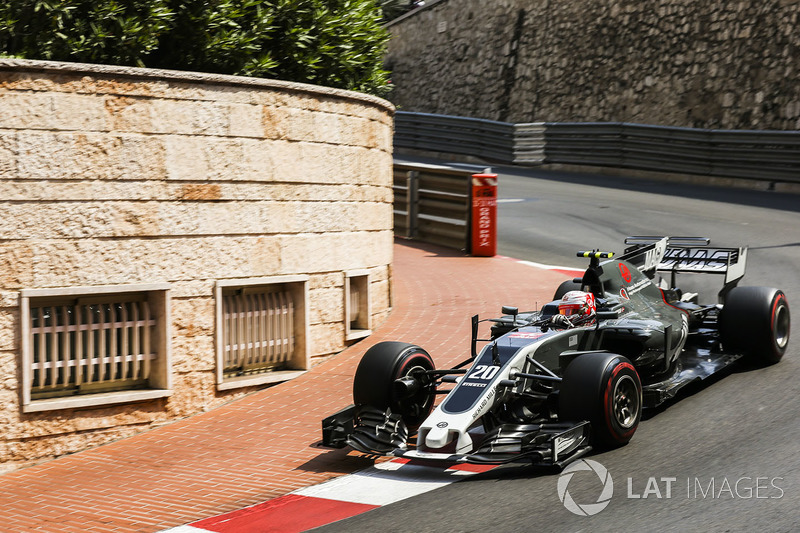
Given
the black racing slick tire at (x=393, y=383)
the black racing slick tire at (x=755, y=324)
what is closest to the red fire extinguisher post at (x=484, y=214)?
the black racing slick tire at (x=755, y=324)

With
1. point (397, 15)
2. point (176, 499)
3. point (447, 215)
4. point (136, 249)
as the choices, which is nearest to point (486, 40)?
point (397, 15)

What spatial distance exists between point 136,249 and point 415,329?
408cm

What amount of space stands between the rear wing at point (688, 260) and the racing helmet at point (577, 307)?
1.95 metres

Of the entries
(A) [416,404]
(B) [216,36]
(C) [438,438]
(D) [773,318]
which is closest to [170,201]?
(B) [216,36]

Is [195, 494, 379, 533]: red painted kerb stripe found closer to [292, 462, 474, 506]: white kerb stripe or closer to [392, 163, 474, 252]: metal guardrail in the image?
[292, 462, 474, 506]: white kerb stripe

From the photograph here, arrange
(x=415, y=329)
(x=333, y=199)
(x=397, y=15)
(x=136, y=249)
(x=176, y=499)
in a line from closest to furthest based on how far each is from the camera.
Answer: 1. (x=176, y=499)
2. (x=136, y=249)
3. (x=333, y=199)
4. (x=415, y=329)
5. (x=397, y=15)

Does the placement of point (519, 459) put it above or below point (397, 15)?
below

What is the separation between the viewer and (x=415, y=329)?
11930 mm

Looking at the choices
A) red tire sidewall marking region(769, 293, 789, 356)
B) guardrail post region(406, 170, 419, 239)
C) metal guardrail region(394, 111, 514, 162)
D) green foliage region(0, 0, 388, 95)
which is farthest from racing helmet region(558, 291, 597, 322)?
metal guardrail region(394, 111, 514, 162)

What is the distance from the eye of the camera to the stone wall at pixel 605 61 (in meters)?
24.6

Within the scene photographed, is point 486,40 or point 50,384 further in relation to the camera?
point 486,40

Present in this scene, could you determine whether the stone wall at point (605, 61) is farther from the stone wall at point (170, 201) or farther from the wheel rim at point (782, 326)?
the stone wall at point (170, 201)

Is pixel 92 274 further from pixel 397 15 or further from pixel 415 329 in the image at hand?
pixel 397 15

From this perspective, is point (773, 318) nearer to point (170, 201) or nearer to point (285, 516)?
point (285, 516)
